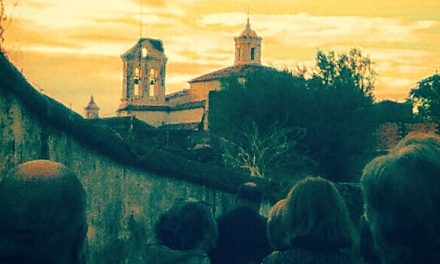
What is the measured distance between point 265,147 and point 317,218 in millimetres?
48181

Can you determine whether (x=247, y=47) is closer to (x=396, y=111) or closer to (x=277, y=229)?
(x=396, y=111)

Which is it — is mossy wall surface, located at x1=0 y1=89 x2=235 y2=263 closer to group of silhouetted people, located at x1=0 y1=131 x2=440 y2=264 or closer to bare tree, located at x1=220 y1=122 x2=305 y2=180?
group of silhouetted people, located at x1=0 y1=131 x2=440 y2=264

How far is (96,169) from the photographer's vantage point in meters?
9.06

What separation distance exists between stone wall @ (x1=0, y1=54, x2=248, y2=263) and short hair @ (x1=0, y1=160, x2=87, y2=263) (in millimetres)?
3534

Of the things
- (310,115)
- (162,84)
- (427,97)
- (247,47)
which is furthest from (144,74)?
(310,115)

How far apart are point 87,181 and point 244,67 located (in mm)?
77553

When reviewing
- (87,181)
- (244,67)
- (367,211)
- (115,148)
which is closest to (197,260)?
(367,211)

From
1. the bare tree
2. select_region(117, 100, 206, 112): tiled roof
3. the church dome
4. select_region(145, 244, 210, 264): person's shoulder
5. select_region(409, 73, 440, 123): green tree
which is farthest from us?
the church dome

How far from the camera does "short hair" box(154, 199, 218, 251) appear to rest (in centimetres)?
548

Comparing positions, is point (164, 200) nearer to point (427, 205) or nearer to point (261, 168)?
point (427, 205)

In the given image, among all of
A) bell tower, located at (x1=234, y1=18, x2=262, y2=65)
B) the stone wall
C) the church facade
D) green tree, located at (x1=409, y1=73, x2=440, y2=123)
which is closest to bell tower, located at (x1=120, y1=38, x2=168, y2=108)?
the church facade

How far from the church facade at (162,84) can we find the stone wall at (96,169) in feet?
214

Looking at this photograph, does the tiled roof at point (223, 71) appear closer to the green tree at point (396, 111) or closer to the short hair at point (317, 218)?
the green tree at point (396, 111)

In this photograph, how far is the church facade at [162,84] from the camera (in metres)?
86.9
